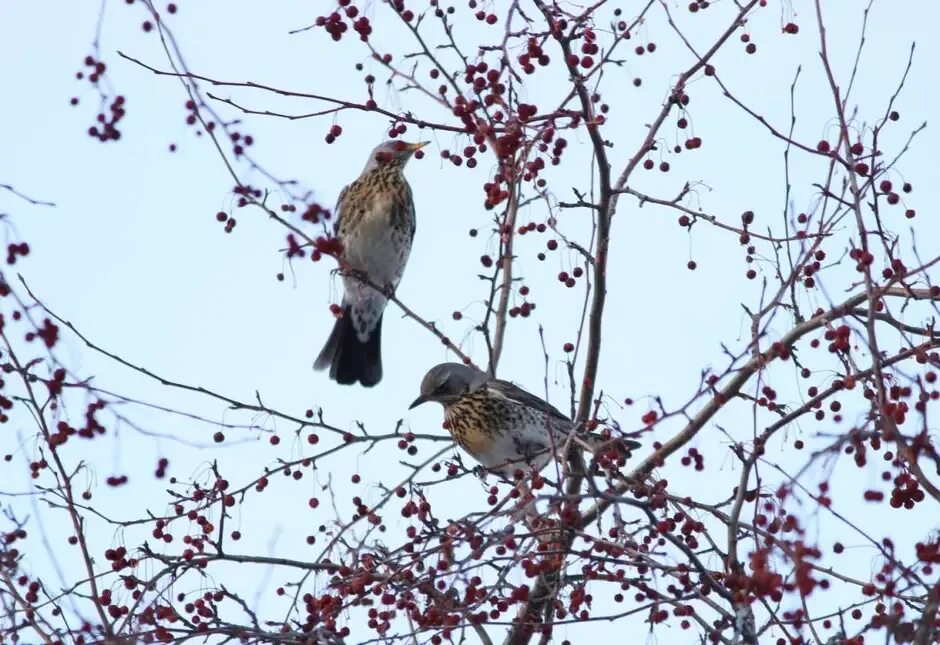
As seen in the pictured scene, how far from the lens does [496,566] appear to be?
4.54m

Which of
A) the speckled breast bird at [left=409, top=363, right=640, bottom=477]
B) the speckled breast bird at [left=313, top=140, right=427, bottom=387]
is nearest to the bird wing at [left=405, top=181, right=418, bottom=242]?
the speckled breast bird at [left=313, top=140, right=427, bottom=387]

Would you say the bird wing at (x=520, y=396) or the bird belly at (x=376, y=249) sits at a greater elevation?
the bird belly at (x=376, y=249)

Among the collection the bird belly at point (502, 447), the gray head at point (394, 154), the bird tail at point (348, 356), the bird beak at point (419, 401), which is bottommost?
the bird belly at point (502, 447)

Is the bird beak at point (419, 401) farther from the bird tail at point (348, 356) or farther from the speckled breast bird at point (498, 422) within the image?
the bird tail at point (348, 356)

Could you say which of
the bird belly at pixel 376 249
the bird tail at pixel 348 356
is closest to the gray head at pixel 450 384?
the bird belly at pixel 376 249

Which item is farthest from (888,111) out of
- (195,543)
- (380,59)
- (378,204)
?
(378,204)

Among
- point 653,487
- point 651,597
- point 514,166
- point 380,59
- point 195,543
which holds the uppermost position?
point 380,59

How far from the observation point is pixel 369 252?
27.1 feet

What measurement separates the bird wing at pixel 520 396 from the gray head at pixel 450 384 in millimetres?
93

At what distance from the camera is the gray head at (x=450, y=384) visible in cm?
735

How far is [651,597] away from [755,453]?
56cm

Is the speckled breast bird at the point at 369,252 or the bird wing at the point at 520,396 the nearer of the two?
the bird wing at the point at 520,396

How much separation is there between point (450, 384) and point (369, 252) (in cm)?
124

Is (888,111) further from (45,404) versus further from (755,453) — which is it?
(45,404)
